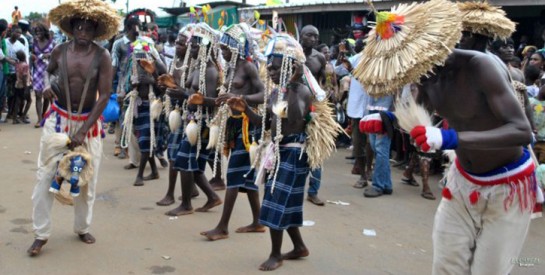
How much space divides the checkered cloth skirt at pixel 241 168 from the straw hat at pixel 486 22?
217 centimetres

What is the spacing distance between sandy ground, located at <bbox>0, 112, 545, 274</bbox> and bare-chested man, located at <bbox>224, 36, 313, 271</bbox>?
426 mm

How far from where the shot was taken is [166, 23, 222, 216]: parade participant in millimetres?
5684

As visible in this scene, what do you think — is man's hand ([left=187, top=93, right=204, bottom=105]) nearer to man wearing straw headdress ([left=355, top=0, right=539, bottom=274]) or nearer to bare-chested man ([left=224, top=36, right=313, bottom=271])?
bare-chested man ([left=224, top=36, right=313, bottom=271])

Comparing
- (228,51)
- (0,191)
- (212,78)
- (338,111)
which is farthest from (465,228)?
(338,111)

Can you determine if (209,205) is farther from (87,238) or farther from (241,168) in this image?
(87,238)

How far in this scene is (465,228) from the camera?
3.09m

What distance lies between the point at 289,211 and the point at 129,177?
389 cm


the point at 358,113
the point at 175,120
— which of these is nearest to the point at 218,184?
the point at 175,120

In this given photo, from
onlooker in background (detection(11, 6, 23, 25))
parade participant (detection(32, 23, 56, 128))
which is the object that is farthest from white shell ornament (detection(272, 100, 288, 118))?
onlooker in background (detection(11, 6, 23, 25))

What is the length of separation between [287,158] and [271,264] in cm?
84

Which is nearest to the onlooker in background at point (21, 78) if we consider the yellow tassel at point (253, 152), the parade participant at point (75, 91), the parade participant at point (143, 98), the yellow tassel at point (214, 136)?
the parade participant at point (143, 98)

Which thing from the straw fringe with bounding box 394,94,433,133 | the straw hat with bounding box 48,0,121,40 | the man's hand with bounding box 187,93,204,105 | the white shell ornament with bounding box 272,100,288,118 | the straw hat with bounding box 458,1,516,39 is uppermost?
the straw hat with bounding box 458,1,516,39

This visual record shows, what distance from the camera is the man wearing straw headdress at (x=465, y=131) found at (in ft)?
8.72

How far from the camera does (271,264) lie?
4402 mm
